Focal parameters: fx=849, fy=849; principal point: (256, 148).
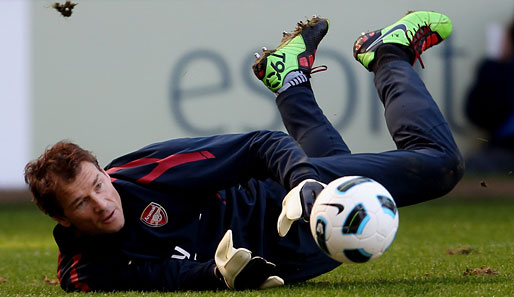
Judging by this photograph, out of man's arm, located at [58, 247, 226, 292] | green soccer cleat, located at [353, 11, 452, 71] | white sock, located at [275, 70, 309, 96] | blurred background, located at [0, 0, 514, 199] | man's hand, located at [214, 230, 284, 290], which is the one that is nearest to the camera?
man's hand, located at [214, 230, 284, 290]

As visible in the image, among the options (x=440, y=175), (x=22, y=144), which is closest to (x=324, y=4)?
(x=22, y=144)

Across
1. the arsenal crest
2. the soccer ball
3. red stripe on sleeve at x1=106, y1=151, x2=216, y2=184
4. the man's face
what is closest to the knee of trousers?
the soccer ball

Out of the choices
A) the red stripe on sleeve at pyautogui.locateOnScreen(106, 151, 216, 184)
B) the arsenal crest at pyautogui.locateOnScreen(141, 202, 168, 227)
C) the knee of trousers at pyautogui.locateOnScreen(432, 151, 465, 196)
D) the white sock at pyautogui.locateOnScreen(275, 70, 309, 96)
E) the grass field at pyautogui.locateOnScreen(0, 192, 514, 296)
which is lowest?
the grass field at pyautogui.locateOnScreen(0, 192, 514, 296)

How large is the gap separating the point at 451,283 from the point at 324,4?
664 cm

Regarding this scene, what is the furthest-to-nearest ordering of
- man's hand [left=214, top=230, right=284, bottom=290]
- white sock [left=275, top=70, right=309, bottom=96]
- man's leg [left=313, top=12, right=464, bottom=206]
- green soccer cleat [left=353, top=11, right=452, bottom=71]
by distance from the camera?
green soccer cleat [left=353, top=11, right=452, bottom=71], white sock [left=275, top=70, right=309, bottom=96], man's leg [left=313, top=12, right=464, bottom=206], man's hand [left=214, top=230, right=284, bottom=290]

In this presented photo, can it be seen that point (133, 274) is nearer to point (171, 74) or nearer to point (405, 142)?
point (405, 142)

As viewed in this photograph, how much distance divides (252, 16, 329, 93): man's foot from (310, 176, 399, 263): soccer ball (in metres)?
1.38

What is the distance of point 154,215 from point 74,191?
44 cm

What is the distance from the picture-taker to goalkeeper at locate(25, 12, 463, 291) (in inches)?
152

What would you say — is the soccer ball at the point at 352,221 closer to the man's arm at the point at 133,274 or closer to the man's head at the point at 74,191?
the man's arm at the point at 133,274

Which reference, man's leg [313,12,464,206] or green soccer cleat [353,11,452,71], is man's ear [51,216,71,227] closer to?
man's leg [313,12,464,206]

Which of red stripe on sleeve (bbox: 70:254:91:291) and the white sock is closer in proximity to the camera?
red stripe on sleeve (bbox: 70:254:91:291)

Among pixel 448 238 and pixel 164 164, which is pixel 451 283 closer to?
pixel 164 164

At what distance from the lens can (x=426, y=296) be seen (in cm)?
369
